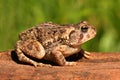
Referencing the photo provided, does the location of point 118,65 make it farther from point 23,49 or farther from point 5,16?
point 5,16

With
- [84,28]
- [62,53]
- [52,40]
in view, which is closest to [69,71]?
[62,53]

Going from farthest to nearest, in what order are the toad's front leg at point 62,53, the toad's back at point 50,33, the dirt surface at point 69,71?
1. the toad's back at point 50,33
2. the toad's front leg at point 62,53
3. the dirt surface at point 69,71

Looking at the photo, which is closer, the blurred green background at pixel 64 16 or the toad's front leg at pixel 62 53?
the toad's front leg at pixel 62 53

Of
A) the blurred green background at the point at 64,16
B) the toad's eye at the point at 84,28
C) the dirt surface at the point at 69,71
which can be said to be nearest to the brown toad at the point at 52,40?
the toad's eye at the point at 84,28

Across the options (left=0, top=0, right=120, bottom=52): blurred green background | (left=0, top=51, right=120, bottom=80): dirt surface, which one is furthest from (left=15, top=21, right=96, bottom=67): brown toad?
(left=0, top=0, right=120, bottom=52): blurred green background

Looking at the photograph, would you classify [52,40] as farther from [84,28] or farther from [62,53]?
[84,28]

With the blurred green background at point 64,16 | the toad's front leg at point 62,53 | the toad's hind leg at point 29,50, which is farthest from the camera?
the blurred green background at point 64,16

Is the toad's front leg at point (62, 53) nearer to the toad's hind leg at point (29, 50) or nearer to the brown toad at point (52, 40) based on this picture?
the brown toad at point (52, 40)
